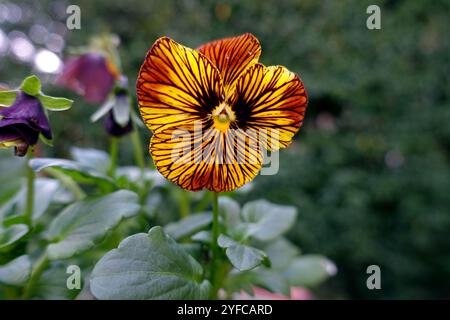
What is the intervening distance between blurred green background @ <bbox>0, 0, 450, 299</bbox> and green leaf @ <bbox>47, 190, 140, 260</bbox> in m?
1.28

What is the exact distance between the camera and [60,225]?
0.49 m

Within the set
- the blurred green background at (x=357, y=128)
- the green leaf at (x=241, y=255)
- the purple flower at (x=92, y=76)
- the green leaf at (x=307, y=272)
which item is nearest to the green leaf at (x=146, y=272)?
the green leaf at (x=241, y=255)

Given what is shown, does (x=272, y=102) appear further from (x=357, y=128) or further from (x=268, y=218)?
(x=357, y=128)

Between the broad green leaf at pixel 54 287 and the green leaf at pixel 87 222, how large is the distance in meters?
0.03

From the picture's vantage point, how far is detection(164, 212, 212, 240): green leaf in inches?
19.2

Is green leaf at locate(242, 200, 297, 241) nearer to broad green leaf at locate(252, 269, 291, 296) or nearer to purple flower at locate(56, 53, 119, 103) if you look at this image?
broad green leaf at locate(252, 269, 291, 296)

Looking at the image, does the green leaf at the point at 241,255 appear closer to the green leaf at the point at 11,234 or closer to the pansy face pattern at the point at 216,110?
the pansy face pattern at the point at 216,110

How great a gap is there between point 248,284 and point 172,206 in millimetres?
1116

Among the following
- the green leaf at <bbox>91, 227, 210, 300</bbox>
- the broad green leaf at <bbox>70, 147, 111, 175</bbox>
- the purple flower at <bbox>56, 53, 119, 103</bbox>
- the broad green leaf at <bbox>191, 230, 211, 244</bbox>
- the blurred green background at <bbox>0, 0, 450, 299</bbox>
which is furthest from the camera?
the blurred green background at <bbox>0, 0, 450, 299</bbox>

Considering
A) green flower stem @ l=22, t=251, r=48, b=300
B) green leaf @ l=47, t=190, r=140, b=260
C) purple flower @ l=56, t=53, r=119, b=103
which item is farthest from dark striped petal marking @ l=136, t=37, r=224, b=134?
purple flower @ l=56, t=53, r=119, b=103

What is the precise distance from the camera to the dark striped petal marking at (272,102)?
376mm

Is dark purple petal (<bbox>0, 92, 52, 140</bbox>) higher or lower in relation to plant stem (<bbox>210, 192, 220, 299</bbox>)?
higher
